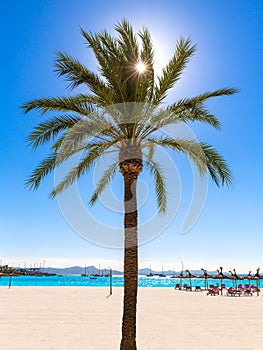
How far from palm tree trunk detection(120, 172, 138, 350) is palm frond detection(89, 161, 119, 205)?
2.11 m

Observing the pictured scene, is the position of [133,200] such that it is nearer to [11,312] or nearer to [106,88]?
[106,88]

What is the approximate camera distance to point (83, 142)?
8.80 metres

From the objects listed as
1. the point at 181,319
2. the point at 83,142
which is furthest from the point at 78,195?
the point at 181,319

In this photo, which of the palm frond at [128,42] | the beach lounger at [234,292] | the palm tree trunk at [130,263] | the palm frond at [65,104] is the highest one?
the palm frond at [128,42]

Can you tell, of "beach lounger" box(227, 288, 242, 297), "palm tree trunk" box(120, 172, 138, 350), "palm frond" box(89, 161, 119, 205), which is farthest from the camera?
"beach lounger" box(227, 288, 242, 297)

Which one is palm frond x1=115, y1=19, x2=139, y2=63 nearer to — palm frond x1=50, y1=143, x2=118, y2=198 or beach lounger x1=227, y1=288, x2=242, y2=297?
palm frond x1=50, y1=143, x2=118, y2=198

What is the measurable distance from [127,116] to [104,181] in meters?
3.45

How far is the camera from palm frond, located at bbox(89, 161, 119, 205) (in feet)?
35.3

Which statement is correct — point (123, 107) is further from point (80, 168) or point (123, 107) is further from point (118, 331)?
point (118, 331)

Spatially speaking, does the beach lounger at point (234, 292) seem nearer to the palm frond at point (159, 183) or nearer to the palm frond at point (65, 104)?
the palm frond at point (159, 183)

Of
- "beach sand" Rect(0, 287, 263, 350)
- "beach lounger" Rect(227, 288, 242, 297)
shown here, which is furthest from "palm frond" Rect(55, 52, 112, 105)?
"beach lounger" Rect(227, 288, 242, 297)

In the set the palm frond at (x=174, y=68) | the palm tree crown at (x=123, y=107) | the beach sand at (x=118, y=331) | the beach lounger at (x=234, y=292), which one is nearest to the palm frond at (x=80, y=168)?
the palm tree crown at (x=123, y=107)

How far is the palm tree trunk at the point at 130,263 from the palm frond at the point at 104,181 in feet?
6.91

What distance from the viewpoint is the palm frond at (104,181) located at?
10.8 m
